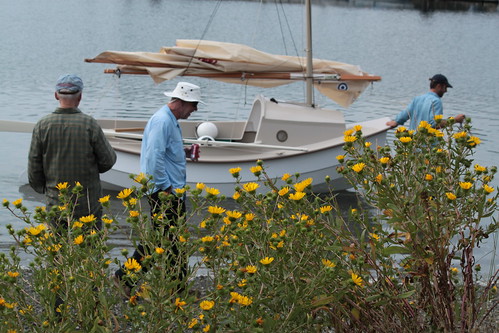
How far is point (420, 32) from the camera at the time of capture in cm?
5597

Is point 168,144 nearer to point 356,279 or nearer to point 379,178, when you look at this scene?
point 379,178

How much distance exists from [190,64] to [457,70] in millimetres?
24586

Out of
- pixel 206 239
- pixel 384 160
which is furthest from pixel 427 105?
pixel 206 239

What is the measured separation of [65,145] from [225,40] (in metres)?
38.0

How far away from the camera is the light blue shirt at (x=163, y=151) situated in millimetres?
6066

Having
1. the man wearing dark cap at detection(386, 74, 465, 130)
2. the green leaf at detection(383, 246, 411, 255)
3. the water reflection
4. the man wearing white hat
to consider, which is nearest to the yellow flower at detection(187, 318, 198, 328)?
the green leaf at detection(383, 246, 411, 255)

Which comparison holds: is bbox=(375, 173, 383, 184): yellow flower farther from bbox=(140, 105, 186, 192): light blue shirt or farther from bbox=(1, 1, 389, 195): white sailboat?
bbox=(1, 1, 389, 195): white sailboat

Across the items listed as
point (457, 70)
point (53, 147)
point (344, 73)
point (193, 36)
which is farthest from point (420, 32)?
point (53, 147)

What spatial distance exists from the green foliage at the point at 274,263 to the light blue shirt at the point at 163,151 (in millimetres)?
2169

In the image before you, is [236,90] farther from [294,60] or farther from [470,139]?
[470,139]

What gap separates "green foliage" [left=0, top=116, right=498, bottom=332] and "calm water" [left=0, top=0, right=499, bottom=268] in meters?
1.91

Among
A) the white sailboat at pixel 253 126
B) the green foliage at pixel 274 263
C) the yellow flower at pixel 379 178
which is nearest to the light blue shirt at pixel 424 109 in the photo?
the white sailboat at pixel 253 126

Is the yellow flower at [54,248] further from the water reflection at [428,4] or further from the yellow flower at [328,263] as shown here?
the water reflection at [428,4]

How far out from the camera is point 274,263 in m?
3.53
